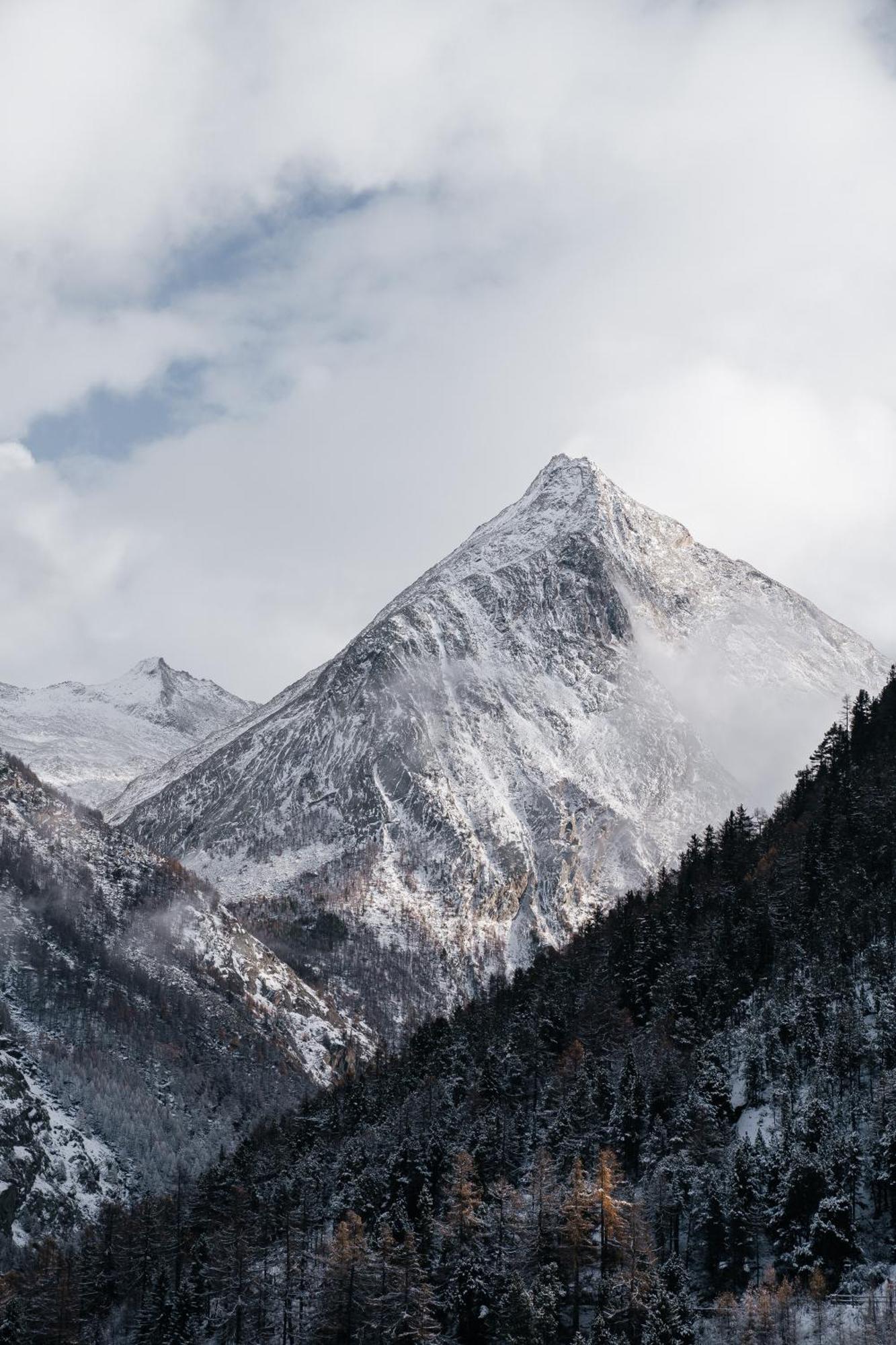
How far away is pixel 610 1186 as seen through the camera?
13312cm

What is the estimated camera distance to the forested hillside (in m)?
126

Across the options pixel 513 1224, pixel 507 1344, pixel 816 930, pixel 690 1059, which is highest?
pixel 816 930

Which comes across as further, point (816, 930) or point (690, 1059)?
point (816, 930)

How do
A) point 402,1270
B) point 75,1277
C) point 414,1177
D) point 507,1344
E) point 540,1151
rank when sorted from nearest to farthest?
point 507,1344
point 402,1270
point 540,1151
point 414,1177
point 75,1277

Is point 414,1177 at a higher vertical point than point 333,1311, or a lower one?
higher

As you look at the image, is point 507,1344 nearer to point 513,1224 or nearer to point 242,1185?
point 513,1224

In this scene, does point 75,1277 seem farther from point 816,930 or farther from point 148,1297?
point 816,930

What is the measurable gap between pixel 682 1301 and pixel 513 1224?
18.9 metres

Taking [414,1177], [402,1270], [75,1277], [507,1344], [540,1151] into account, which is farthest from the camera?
[75,1277]

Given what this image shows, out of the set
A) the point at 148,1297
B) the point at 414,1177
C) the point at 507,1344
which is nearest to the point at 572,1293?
the point at 507,1344

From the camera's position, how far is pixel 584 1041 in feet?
601

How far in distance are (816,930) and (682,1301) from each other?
216 feet

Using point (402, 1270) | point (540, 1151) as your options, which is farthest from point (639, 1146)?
point (402, 1270)

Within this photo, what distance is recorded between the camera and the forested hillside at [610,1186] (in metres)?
126
